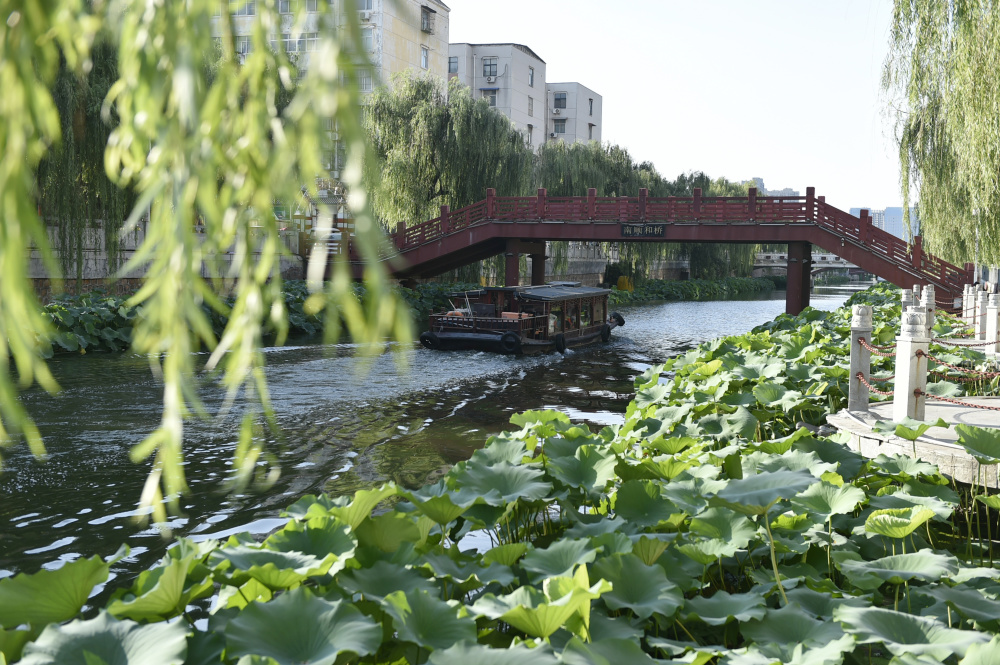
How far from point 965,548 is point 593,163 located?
94.3ft

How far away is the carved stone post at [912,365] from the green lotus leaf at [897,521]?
8.75 ft

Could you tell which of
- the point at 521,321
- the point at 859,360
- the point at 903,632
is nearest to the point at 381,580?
the point at 903,632

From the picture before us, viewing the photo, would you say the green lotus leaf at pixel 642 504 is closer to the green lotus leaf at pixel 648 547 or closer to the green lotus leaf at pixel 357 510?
the green lotus leaf at pixel 648 547

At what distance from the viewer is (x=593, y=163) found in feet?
104

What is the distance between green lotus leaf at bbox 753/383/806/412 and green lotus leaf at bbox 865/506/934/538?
104 inches

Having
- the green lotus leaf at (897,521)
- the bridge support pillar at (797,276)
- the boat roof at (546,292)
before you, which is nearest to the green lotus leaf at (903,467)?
the green lotus leaf at (897,521)

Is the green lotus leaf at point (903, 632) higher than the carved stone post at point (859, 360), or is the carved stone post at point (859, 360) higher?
the carved stone post at point (859, 360)

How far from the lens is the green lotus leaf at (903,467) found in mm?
3567

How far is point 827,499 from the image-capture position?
317 cm

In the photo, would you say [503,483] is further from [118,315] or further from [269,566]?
[118,315]

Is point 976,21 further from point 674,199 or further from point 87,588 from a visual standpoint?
point 674,199

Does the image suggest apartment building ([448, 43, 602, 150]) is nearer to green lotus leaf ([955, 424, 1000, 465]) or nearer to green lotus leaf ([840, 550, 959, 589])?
green lotus leaf ([955, 424, 1000, 465])

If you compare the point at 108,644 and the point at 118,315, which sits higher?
the point at 118,315

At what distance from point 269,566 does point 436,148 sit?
2303cm
